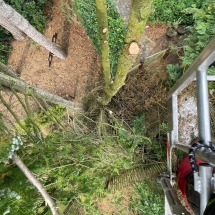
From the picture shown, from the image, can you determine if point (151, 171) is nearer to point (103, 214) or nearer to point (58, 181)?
point (103, 214)

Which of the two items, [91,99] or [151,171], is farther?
[91,99]

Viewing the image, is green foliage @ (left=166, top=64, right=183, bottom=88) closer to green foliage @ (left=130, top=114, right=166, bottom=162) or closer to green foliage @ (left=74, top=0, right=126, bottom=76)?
green foliage @ (left=130, top=114, right=166, bottom=162)

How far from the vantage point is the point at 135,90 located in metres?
3.39

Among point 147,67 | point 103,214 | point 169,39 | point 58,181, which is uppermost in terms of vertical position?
point 169,39

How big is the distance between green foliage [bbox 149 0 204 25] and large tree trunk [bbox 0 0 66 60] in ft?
5.49

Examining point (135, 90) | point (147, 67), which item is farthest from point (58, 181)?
point (147, 67)

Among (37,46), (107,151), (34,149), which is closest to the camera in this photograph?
(34,149)

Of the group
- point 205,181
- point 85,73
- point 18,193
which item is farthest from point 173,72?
point 18,193

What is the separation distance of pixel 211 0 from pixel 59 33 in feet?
8.56

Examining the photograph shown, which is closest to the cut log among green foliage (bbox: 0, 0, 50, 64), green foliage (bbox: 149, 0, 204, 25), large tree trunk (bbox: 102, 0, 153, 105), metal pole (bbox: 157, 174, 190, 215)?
large tree trunk (bbox: 102, 0, 153, 105)

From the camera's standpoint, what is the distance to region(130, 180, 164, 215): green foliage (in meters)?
3.06

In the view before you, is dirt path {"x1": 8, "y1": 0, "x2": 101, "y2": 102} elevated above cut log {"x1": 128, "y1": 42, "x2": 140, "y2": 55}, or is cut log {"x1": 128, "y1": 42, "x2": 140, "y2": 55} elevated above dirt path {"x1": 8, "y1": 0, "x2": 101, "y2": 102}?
dirt path {"x1": 8, "y1": 0, "x2": 101, "y2": 102}

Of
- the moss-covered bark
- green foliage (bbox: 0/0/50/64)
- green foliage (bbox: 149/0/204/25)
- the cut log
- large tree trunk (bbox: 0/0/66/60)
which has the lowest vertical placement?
the cut log

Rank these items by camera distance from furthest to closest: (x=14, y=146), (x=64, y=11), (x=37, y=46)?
(x=37, y=46) → (x=64, y=11) → (x=14, y=146)
